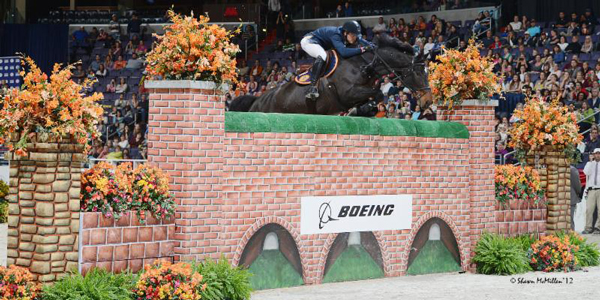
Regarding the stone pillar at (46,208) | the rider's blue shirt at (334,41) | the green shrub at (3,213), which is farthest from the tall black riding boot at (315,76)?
the green shrub at (3,213)

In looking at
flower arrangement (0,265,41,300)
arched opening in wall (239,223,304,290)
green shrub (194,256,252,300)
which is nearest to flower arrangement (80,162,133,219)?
flower arrangement (0,265,41,300)

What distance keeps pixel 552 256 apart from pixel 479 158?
5.39 feet

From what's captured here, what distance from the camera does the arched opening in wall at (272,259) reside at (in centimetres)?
963

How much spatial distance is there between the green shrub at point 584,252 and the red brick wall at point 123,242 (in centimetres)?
631

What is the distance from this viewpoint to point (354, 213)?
418 inches

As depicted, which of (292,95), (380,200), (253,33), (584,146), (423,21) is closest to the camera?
(380,200)

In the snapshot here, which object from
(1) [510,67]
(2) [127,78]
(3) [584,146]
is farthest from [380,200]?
(2) [127,78]

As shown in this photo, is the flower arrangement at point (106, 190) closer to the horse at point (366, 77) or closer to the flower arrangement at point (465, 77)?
the flower arrangement at point (465, 77)

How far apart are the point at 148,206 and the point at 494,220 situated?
556cm

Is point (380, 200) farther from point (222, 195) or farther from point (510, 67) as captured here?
point (510, 67)

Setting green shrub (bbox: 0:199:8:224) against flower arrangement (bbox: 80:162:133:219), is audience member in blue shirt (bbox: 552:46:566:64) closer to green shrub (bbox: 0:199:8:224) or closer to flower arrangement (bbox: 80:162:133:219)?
green shrub (bbox: 0:199:8:224)

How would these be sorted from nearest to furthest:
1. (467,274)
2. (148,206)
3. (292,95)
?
(148,206)
(467,274)
(292,95)

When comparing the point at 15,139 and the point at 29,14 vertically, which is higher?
the point at 29,14

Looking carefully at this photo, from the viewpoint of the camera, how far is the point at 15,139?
26.0 ft
